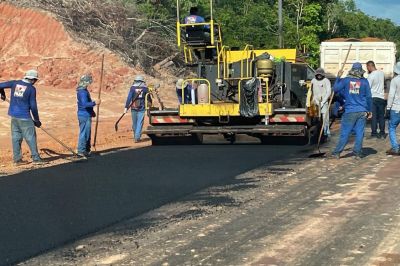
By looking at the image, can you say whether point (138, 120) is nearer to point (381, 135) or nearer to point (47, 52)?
point (381, 135)

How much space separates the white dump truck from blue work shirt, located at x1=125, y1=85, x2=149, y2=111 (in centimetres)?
862

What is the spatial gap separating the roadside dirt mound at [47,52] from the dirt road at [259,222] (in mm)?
15695

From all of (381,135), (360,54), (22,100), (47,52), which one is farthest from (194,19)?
(47,52)

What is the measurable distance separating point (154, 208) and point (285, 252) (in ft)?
7.50

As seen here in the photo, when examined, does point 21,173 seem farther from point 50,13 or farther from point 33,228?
point 50,13

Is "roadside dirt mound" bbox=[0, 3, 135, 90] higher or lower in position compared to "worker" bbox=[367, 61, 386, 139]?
higher

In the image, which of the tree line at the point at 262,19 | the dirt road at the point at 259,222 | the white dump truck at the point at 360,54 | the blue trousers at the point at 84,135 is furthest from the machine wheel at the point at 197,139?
the tree line at the point at 262,19

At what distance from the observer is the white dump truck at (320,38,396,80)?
20953mm

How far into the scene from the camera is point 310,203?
7.29 meters

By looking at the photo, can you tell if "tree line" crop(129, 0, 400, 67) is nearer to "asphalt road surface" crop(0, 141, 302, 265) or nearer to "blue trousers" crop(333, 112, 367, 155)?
"asphalt road surface" crop(0, 141, 302, 265)

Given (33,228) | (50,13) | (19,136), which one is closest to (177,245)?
(33,228)

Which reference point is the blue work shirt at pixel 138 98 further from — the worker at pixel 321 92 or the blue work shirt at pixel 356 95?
the blue work shirt at pixel 356 95

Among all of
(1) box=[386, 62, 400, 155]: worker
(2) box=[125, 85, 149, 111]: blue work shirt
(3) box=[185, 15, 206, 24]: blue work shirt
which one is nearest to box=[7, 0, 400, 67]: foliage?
(3) box=[185, 15, 206, 24]: blue work shirt

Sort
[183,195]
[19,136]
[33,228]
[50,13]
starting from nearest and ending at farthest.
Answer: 1. [33,228]
2. [183,195]
3. [19,136]
4. [50,13]
